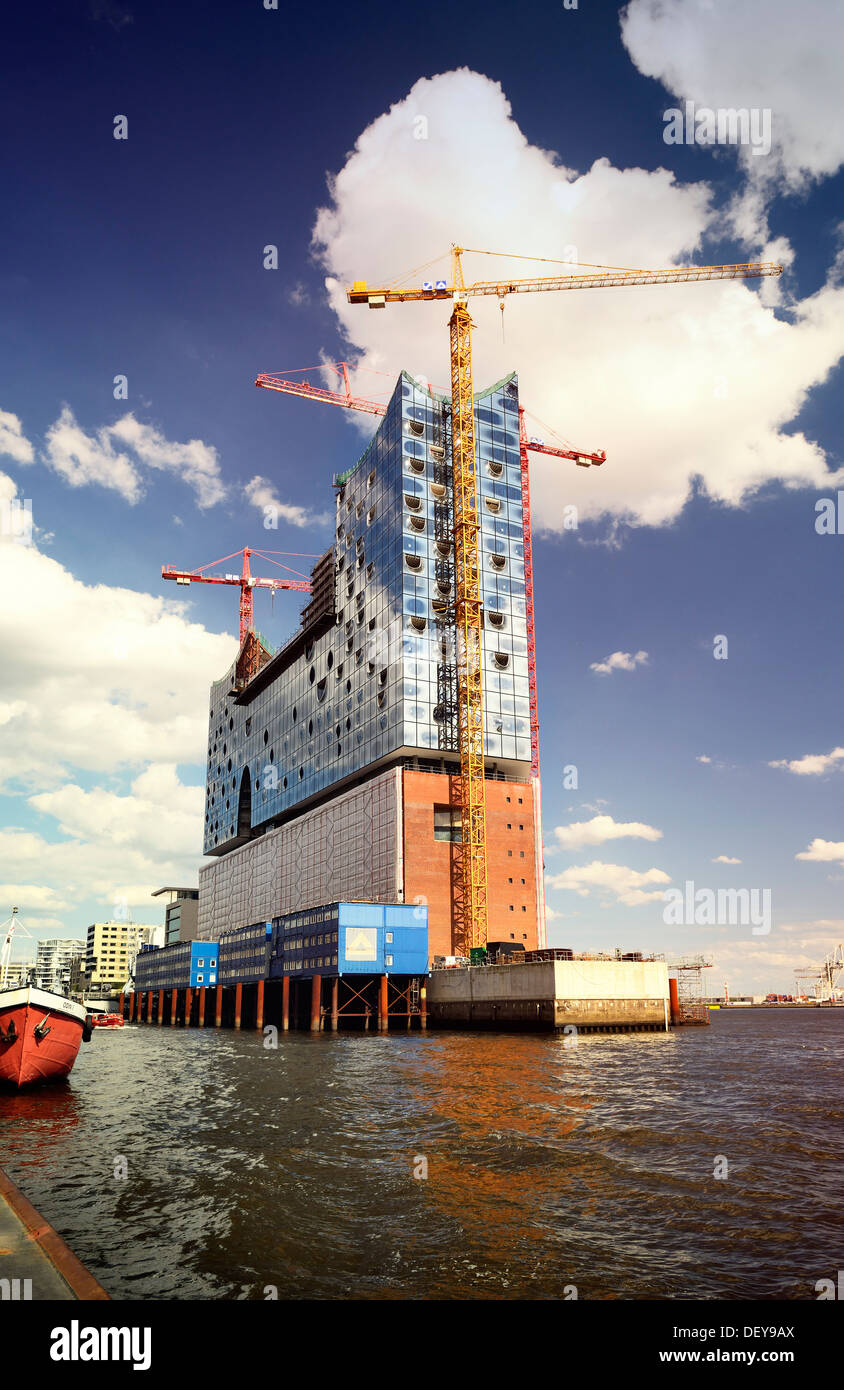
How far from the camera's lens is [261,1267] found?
15.7m

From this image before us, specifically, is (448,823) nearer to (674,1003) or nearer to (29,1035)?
(674,1003)

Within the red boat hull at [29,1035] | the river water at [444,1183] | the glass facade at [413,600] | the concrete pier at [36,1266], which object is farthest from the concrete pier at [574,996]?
the concrete pier at [36,1266]

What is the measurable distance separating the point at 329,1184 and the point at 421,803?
88646mm

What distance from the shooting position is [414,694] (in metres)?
115

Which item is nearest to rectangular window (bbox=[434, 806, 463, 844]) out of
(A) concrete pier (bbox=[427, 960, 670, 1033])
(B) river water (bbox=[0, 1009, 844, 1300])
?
(A) concrete pier (bbox=[427, 960, 670, 1033])

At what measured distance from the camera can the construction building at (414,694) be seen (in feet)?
363

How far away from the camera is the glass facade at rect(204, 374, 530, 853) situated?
116500 mm

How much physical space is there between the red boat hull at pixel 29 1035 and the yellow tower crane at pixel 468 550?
67282 millimetres

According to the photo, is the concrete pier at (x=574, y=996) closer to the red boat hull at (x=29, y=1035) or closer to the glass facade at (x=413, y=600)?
the glass facade at (x=413, y=600)

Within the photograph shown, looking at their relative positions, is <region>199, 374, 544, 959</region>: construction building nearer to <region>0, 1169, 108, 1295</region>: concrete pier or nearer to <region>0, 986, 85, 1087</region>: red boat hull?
<region>0, 986, 85, 1087</region>: red boat hull

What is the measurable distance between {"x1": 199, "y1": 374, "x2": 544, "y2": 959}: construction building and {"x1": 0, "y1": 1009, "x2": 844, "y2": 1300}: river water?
211 ft

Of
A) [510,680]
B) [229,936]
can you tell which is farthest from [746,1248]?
[229,936]

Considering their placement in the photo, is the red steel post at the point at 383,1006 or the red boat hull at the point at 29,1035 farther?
the red steel post at the point at 383,1006
